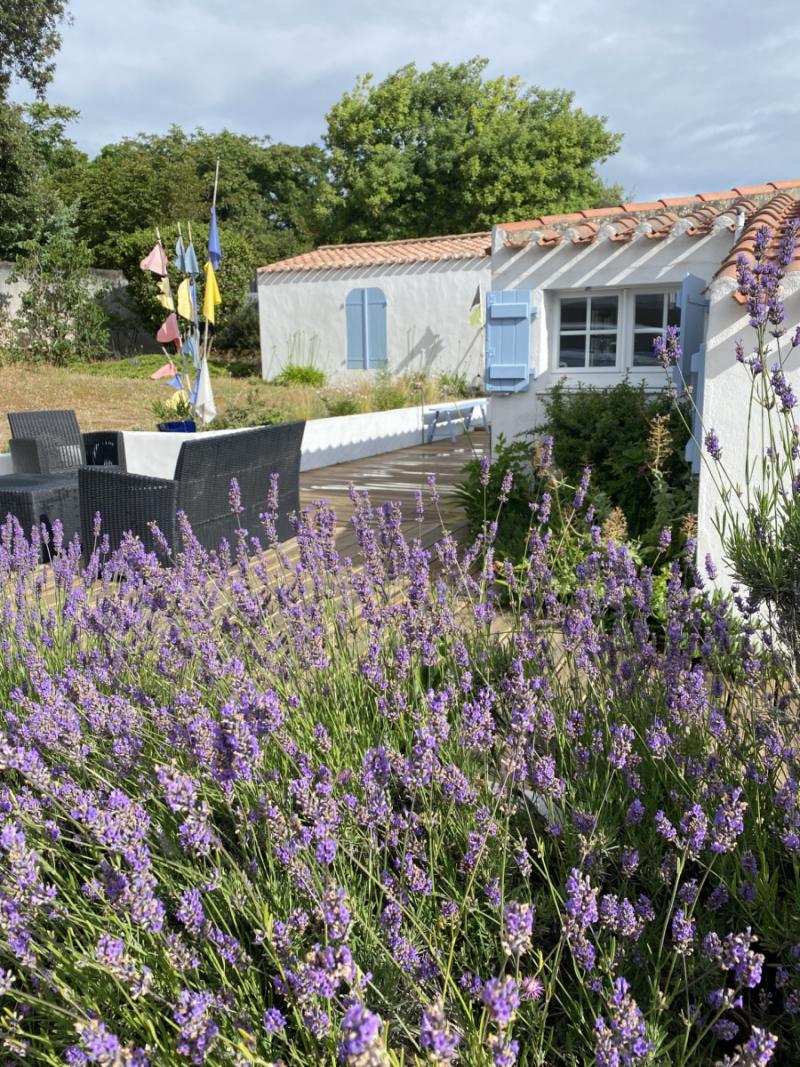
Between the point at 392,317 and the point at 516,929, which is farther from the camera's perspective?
the point at 392,317

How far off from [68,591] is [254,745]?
214 cm

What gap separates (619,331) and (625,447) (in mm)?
1788

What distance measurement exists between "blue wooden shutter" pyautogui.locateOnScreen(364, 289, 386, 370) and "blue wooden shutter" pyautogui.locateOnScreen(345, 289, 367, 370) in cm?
13

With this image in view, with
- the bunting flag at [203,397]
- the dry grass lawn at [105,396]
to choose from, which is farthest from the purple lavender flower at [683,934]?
the dry grass lawn at [105,396]

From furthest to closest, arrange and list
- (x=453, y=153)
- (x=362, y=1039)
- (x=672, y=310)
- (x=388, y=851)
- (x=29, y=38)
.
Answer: (x=453, y=153), (x=29, y=38), (x=672, y=310), (x=388, y=851), (x=362, y=1039)

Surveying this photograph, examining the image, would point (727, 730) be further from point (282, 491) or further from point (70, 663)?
point (282, 491)

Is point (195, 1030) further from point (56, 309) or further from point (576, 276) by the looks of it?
point (56, 309)

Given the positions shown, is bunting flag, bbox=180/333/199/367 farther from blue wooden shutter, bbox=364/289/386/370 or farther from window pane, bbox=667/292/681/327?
blue wooden shutter, bbox=364/289/386/370

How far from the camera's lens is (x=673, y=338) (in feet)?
7.78

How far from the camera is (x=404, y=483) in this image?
927 cm

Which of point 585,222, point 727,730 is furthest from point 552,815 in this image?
point 585,222

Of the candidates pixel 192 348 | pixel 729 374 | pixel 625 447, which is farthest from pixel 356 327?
pixel 729 374

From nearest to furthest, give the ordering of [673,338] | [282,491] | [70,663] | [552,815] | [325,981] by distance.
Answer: [325,981], [552,815], [673,338], [70,663], [282,491]

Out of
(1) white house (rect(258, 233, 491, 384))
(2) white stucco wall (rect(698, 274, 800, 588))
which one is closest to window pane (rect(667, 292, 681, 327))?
(2) white stucco wall (rect(698, 274, 800, 588))
